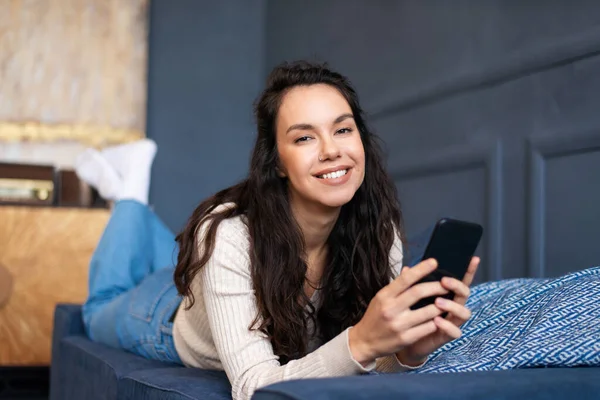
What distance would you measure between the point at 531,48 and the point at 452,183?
547 mm

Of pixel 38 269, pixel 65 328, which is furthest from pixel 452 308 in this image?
pixel 38 269

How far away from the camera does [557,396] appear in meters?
0.92

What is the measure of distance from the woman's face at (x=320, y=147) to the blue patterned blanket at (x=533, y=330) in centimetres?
34

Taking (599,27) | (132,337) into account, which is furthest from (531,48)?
(132,337)

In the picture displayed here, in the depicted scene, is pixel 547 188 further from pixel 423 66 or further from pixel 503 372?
A: pixel 503 372

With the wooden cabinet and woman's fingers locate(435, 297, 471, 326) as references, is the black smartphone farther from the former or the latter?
the wooden cabinet

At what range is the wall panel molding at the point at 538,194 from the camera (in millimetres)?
2090

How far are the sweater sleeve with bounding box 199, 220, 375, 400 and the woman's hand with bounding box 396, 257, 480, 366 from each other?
114mm

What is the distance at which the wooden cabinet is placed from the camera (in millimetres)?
3361

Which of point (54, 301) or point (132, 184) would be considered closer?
point (132, 184)

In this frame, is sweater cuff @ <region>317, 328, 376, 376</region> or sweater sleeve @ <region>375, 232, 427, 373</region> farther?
sweater sleeve @ <region>375, 232, 427, 373</region>

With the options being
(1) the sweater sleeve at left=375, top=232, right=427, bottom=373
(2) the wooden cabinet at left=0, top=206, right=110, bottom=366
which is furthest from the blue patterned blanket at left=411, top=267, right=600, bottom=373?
(2) the wooden cabinet at left=0, top=206, right=110, bottom=366

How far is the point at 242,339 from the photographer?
126cm

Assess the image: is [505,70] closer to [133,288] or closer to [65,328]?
[133,288]
